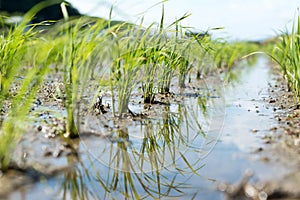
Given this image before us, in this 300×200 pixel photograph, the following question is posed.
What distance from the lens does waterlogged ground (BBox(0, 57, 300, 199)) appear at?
68.9 inches

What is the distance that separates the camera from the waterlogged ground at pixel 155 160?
175 centimetres

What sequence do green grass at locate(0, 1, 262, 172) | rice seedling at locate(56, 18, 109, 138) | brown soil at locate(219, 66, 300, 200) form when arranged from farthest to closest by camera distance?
rice seedling at locate(56, 18, 109, 138) < green grass at locate(0, 1, 262, 172) < brown soil at locate(219, 66, 300, 200)

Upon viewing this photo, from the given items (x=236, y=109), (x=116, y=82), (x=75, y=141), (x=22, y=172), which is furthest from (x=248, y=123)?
(x=22, y=172)

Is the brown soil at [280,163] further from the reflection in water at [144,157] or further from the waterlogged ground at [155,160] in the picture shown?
the reflection in water at [144,157]

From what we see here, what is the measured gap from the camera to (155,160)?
7.39ft

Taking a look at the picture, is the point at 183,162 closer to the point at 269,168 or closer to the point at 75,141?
the point at 269,168

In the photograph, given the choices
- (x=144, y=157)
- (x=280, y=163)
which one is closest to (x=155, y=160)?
(x=144, y=157)

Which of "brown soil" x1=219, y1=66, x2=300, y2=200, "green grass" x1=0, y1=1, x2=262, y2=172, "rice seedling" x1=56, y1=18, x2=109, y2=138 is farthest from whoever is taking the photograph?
"rice seedling" x1=56, y1=18, x2=109, y2=138

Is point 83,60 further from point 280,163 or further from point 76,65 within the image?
point 280,163

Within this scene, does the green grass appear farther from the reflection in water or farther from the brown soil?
the brown soil

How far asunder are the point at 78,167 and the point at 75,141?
42 cm

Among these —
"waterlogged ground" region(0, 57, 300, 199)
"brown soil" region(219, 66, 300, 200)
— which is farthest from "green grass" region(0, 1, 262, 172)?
"brown soil" region(219, 66, 300, 200)

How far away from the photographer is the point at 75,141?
→ 2414 mm

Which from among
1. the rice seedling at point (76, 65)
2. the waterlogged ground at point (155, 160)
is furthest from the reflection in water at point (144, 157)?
the rice seedling at point (76, 65)
